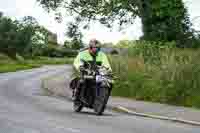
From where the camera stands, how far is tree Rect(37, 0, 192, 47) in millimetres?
39750

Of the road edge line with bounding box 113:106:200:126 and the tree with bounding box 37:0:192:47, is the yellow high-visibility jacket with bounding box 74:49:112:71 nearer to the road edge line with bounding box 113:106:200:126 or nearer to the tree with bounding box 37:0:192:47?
the road edge line with bounding box 113:106:200:126

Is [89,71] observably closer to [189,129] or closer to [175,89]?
[189,129]

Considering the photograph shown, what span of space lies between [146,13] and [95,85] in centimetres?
2586

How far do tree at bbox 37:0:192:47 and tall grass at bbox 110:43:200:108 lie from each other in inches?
460

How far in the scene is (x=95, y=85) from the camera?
54.7 feet

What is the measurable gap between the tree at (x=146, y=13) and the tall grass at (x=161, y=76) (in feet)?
38.4

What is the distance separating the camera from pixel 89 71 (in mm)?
16578

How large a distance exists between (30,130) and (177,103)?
889 cm

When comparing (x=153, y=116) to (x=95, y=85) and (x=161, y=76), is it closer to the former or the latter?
(x=95, y=85)

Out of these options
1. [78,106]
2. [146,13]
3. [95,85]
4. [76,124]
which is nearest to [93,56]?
[95,85]

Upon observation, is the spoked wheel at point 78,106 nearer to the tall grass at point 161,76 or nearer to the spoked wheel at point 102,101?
the spoked wheel at point 102,101

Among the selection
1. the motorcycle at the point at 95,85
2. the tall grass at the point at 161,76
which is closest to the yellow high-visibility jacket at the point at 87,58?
the motorcycle at the point at 95,85

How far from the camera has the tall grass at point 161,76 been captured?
21172mm

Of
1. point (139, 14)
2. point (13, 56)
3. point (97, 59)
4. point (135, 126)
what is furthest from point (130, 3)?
point (13, 56)
